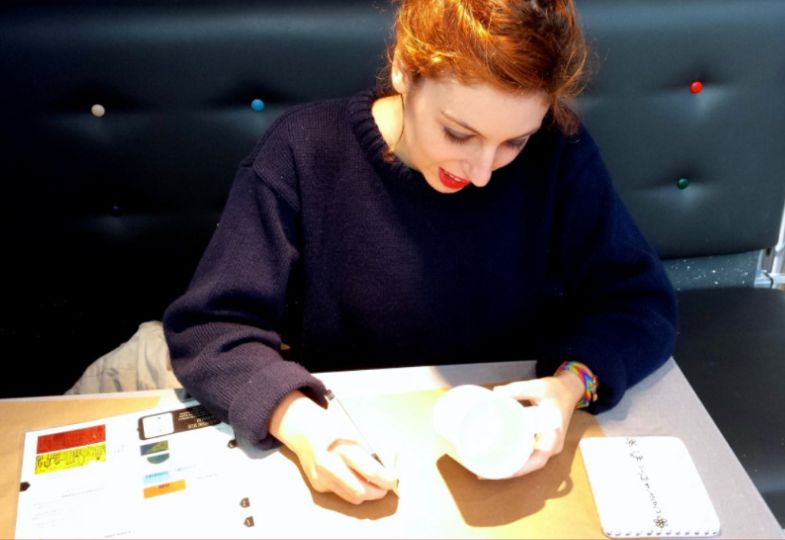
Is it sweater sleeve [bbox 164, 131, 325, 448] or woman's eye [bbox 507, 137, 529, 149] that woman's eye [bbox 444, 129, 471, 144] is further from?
sweater sleeve [bbox 164, 131, 325, 448]

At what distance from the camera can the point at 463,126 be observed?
0.84m

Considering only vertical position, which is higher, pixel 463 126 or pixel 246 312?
pixel 463 126

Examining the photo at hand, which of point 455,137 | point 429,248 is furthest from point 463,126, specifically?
point 429,248

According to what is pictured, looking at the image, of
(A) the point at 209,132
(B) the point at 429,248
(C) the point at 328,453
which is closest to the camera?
(C) the point at 328,453

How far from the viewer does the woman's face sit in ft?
2.67

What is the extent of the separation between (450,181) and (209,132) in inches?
23.0

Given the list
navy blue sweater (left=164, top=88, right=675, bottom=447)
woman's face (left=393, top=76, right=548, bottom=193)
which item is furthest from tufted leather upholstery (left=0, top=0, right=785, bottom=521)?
woman's face (left=393, top=76, right=548, bottom=193)

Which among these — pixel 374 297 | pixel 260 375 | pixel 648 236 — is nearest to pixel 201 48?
pixel 374 297

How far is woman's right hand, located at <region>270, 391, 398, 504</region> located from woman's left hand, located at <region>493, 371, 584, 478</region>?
17 centimetres

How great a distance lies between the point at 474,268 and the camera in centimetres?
107

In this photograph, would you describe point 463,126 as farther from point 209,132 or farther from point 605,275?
point 209,132

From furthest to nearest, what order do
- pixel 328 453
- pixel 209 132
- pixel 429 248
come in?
pixel 209 132 < pixel 429 248 < pixel 328 453

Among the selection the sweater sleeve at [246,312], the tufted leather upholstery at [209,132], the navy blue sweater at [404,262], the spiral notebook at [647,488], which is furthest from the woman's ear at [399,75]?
the spiral notebook at [647,488]

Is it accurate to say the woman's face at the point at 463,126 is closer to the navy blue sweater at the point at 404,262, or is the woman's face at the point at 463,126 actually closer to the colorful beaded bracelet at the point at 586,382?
the navy blue sweater at the point at 404,262
